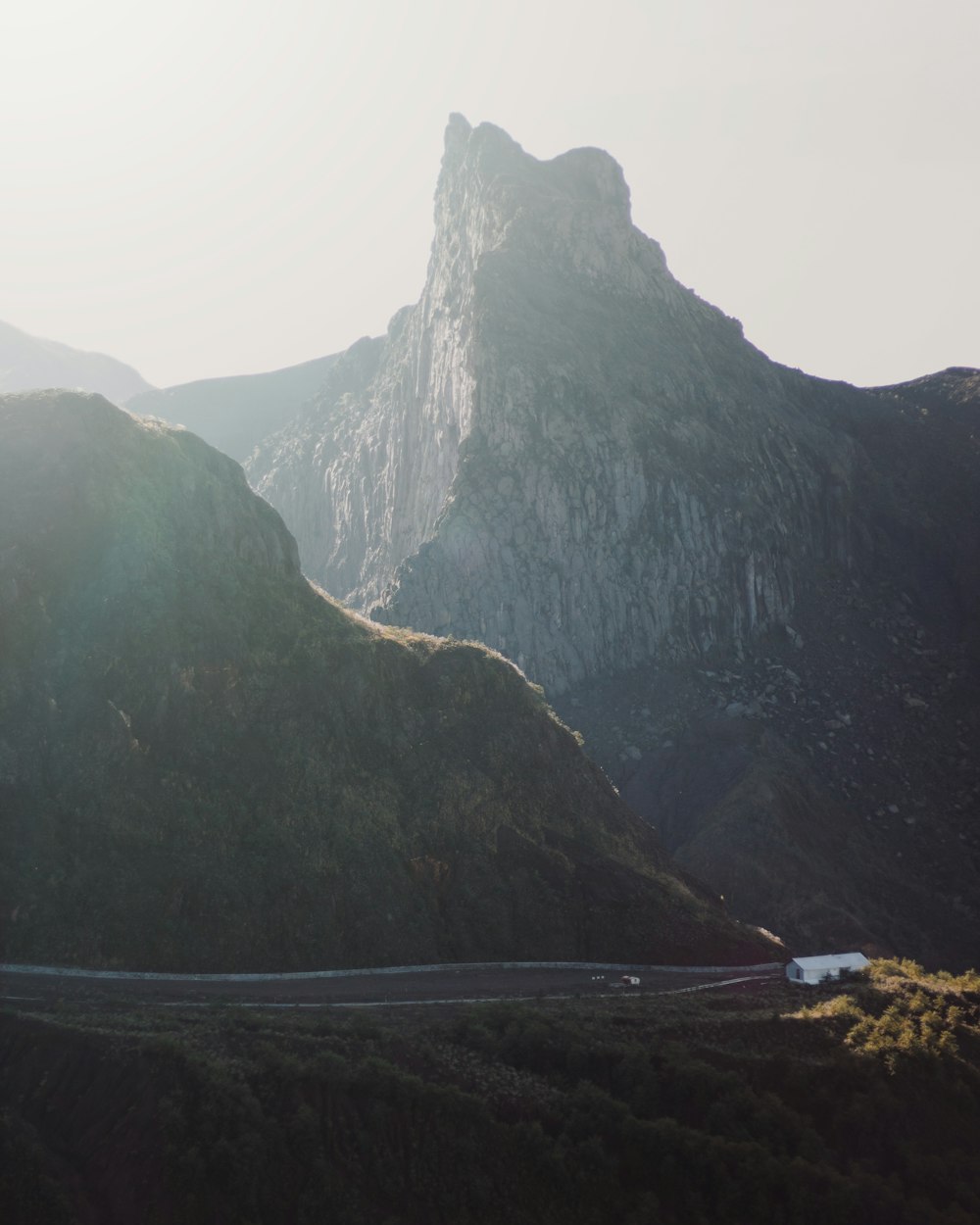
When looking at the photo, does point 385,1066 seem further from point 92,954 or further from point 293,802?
point 293,802

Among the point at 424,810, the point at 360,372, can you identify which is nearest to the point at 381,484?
the point at 360,372

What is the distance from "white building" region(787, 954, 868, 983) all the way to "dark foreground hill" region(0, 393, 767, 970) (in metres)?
3.11

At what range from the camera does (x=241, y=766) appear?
4191cm

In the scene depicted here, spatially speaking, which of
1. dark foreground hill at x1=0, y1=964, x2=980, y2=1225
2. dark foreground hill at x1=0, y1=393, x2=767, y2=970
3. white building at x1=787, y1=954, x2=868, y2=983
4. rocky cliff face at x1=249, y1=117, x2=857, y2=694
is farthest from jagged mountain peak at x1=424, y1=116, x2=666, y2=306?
dark foreground hill at x1=0, y1=964, x2=980, y2=1225

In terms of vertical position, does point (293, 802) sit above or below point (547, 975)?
above

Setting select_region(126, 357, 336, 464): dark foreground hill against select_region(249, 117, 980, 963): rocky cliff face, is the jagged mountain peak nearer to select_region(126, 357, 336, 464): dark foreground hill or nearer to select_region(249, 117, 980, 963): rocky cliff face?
select_region(249, 117, 980, 963): rocky cliff face

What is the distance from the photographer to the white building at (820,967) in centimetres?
4203

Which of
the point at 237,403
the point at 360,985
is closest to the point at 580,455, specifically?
the point at 360,985

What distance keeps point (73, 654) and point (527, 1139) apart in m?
25.4

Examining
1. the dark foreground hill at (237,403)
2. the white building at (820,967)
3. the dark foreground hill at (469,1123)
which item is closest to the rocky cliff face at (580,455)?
the white building at (820,967)

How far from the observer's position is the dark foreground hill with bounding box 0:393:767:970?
3741cm

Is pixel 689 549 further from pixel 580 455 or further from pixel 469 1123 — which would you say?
pixel 469 1123

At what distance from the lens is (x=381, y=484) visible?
10781 cm

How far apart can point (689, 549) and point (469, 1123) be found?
65.3 meters
